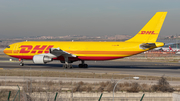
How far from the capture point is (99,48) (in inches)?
1997

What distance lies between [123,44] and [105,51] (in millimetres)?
3994

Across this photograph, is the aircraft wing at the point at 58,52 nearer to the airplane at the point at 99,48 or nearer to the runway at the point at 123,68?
the airplane at the point at 99,48

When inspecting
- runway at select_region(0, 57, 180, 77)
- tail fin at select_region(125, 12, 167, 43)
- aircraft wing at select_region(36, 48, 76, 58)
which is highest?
tail fin at select_region(125, 12, 167, 43)

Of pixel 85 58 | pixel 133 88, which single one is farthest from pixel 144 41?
pixel 133 88

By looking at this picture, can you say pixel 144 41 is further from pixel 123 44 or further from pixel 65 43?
pixel 65 43

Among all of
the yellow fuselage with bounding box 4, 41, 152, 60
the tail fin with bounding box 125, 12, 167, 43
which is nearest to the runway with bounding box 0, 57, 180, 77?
the yellow fuselage with bounding box 4, 41, 152, 60

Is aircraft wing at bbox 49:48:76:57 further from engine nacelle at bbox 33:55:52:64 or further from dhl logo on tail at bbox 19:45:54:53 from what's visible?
dhl logo on tail at bbox 19:45:54:53

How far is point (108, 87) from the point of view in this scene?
2891cm

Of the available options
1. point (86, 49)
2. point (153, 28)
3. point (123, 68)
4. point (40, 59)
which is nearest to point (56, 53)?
point (40, 59)

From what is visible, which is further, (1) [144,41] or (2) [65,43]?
(2) [65,43]

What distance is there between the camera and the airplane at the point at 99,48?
49312 mm

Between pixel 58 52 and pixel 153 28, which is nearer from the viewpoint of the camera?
pixel 153 28

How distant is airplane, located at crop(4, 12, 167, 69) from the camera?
49.3 meters

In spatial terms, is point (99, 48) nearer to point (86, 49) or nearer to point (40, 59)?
point (86, 49)
